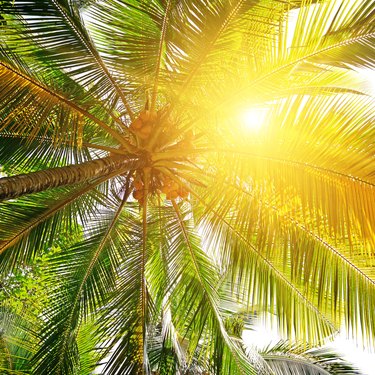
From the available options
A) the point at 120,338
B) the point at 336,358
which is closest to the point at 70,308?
the point at 120,338

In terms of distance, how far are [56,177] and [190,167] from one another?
1.69m

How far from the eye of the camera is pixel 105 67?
4.17 meters

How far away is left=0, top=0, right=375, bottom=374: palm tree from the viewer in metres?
3.06

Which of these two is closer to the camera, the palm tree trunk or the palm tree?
the palm tree trunk

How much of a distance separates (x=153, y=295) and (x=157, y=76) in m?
3.02

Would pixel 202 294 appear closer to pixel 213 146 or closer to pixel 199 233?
pixel 199 233

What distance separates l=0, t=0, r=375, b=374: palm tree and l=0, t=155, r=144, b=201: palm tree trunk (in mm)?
13

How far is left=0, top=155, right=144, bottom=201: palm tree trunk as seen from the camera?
2525mm

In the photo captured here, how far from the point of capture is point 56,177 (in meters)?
2.98

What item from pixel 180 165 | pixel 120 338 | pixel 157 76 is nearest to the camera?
pixel 157 76

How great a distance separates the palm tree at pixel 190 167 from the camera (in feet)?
10.0

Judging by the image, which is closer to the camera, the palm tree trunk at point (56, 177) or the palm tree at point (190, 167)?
Result: the palm tree trunk at point (56, 177)

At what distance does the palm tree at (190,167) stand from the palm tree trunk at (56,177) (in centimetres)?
1

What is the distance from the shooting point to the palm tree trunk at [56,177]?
2.53m
